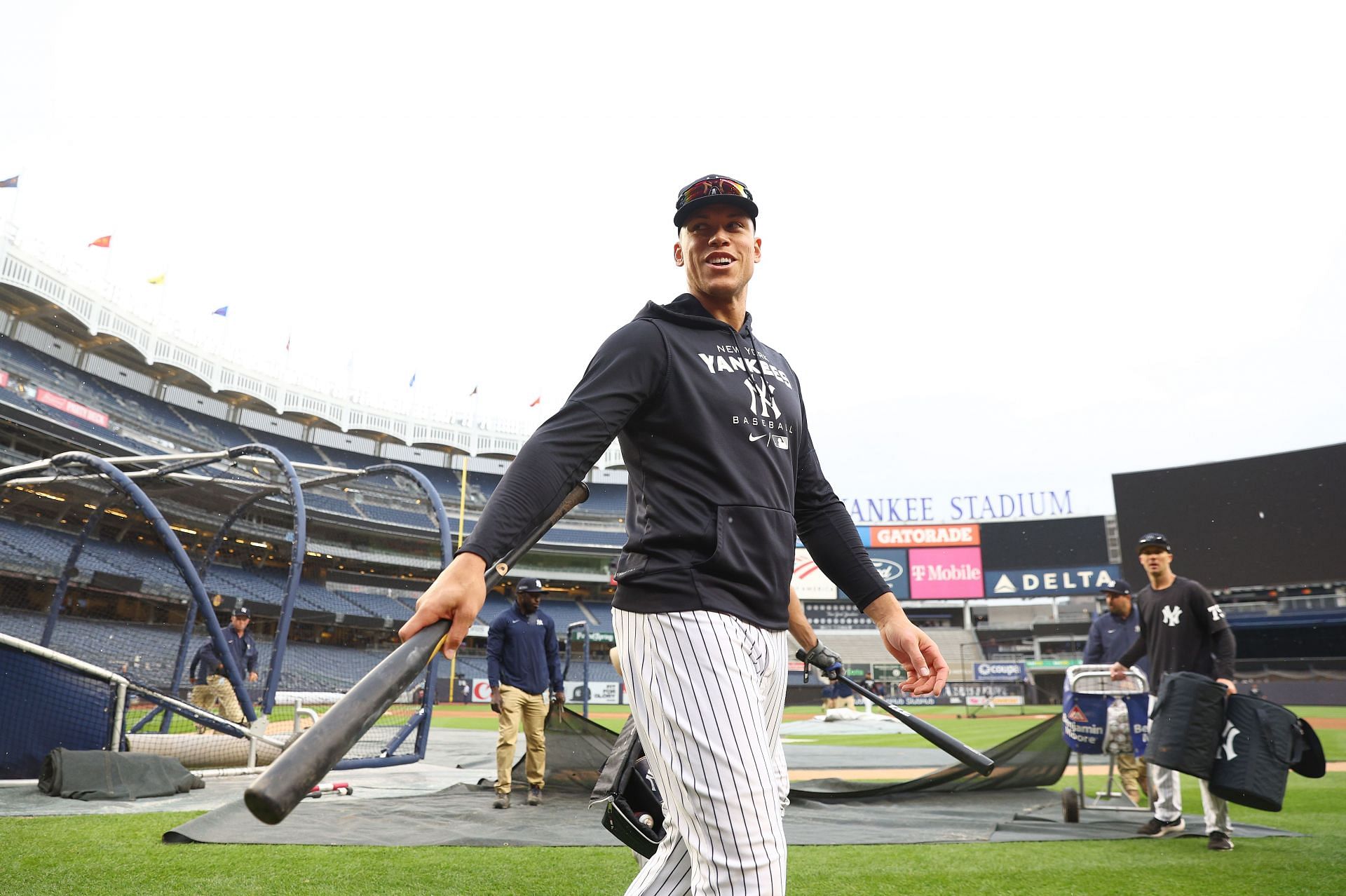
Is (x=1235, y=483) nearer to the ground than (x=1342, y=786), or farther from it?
farther from it

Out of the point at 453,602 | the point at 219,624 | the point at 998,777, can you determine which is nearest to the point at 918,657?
the point at 453,602

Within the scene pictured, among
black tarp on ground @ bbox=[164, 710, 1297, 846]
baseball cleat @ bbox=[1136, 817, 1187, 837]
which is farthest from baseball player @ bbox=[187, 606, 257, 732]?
baseball cleat @ bbox=[1136, 817, 1187, 837]

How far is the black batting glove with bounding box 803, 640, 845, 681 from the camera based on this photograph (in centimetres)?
296

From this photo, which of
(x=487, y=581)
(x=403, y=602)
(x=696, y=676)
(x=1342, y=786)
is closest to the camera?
(x=487, y=581)

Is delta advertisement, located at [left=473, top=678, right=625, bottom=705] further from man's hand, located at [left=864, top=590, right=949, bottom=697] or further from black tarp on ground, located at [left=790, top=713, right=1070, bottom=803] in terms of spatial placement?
man's hand, located at [left=864, top=590, right=949, bottom=697]

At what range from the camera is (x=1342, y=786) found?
855cm

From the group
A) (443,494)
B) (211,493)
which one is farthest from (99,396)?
(443,494)

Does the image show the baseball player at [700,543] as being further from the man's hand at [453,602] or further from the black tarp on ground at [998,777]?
the black tarp on ground at [998,777]

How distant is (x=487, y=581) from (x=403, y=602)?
3959cm

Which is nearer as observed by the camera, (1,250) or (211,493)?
(211,493)

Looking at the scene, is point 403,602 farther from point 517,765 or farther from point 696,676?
point 696,676

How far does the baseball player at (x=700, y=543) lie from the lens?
175 centimetres

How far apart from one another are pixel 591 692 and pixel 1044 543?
26.5 metres

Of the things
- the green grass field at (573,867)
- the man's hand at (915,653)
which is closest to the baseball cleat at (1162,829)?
the green grass field at (573,867)
